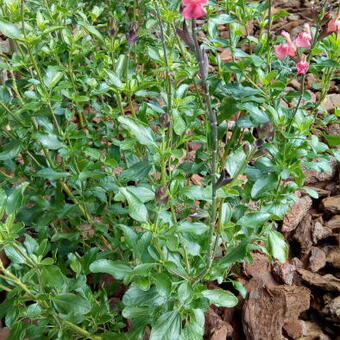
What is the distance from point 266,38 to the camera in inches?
71.3

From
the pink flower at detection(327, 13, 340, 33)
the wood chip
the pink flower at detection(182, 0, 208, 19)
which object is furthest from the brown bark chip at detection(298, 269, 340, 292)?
the pink flower at detection(182, 0, 208, 19)

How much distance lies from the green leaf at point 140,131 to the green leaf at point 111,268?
0.34 metres

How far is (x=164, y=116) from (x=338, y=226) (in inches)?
43.1

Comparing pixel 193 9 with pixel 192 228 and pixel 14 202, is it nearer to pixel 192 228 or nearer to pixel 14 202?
pixel 192 228

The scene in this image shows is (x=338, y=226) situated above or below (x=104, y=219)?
below

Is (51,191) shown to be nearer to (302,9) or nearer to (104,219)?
(104,219)

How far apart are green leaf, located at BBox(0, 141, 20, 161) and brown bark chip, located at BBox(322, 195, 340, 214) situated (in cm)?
135

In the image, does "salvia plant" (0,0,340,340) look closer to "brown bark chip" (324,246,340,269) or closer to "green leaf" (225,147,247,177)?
"green leaf" (225,147,247,177)

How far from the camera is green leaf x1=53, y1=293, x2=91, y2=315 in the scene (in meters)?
1.37

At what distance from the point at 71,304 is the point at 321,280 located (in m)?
1.01

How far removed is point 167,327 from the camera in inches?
51.9

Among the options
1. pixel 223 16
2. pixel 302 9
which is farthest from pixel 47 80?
pixel 302 9

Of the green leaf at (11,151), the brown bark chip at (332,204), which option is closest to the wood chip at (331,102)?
the brown bark chip at (332,204)

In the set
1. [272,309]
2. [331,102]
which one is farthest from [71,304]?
[331,102]
